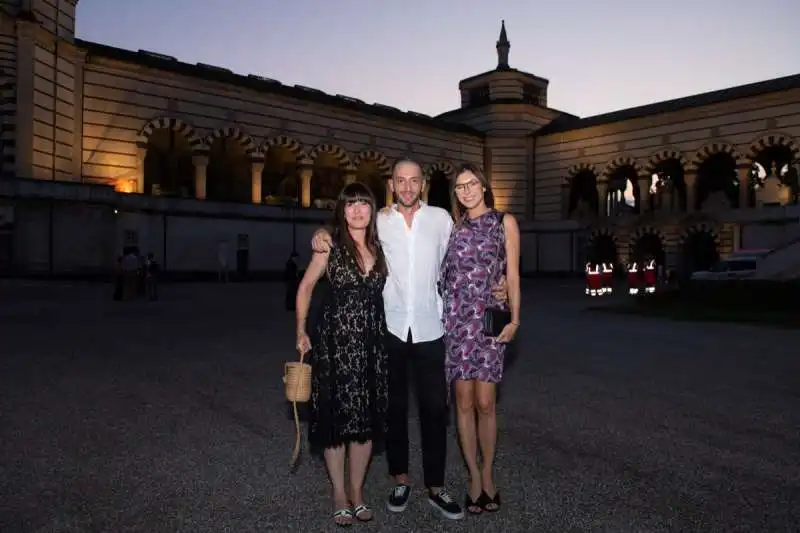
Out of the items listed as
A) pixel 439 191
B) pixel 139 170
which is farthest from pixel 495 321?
pixel 439 191

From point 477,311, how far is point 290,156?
1423 inches

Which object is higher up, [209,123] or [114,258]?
[209,123]

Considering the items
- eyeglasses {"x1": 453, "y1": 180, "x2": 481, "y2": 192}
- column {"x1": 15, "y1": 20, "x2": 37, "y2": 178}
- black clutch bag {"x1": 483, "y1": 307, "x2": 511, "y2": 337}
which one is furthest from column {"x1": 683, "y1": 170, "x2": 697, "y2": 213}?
black clutch bag {"x1": 483, "y1": 307, "x2": 511, "y2": 337}

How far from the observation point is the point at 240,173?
123 ft

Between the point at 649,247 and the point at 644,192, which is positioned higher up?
the point at 644,192

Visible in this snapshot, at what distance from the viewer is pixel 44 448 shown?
475cm

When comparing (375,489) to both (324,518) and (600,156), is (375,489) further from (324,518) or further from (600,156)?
(600,156)

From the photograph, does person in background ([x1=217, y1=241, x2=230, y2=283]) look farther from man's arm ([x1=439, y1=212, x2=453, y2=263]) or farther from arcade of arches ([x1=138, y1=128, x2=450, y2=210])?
man's arm ([x1=439, y1=212, x2=453, y2=263])

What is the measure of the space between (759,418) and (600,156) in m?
36.0

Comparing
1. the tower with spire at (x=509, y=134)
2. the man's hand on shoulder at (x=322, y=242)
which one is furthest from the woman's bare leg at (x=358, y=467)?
the tower with spire at (x=509, y=134)

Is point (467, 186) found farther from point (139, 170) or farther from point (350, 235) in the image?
point (139, 170)

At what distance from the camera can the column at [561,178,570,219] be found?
41281 mm

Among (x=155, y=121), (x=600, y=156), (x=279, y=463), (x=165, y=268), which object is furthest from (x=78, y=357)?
(x=600, y=156)

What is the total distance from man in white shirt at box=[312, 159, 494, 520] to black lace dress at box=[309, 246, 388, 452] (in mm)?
111
